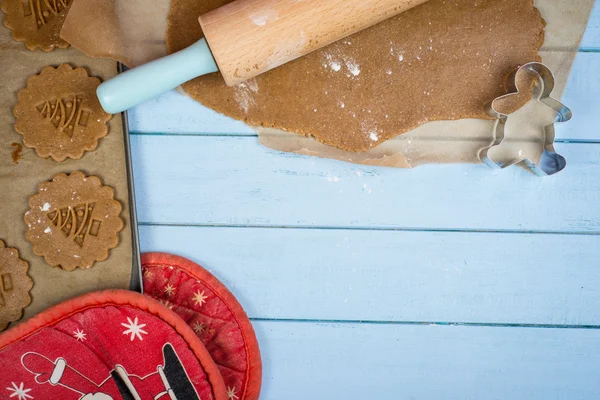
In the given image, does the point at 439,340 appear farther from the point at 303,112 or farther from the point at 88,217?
the point at 88,217

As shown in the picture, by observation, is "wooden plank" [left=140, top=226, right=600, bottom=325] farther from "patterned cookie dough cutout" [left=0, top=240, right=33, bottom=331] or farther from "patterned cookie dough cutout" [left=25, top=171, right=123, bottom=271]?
"patterned cookie dough cutout" [left=0, top=240, right=33, bottom=331]

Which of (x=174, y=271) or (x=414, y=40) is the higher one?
(x=414, y=40)

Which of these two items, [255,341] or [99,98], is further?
[255,341]

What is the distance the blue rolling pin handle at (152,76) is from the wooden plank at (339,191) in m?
0.13

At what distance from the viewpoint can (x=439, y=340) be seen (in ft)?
3.01

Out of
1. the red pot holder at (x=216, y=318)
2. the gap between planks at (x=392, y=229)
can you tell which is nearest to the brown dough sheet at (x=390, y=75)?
the gap between planks at (x=392, y=229)

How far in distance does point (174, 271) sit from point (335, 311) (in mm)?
279

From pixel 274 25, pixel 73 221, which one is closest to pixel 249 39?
pixel 274 25

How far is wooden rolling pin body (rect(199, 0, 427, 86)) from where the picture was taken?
74 cm

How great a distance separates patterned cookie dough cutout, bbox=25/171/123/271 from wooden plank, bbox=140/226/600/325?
0.08 m

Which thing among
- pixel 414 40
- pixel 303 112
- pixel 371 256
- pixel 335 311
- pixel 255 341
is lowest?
pixel 255 341

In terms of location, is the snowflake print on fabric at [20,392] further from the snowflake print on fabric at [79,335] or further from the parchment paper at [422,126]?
the parchment paper at [422,126]

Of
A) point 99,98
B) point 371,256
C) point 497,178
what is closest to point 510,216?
point 497,178

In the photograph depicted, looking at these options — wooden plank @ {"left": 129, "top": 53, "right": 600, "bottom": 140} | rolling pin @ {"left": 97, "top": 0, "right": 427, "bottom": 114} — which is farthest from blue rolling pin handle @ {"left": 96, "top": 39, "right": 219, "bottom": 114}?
wooden plank @ {"left": 129, "top": 53, "right": 600, "bottom": 140}
